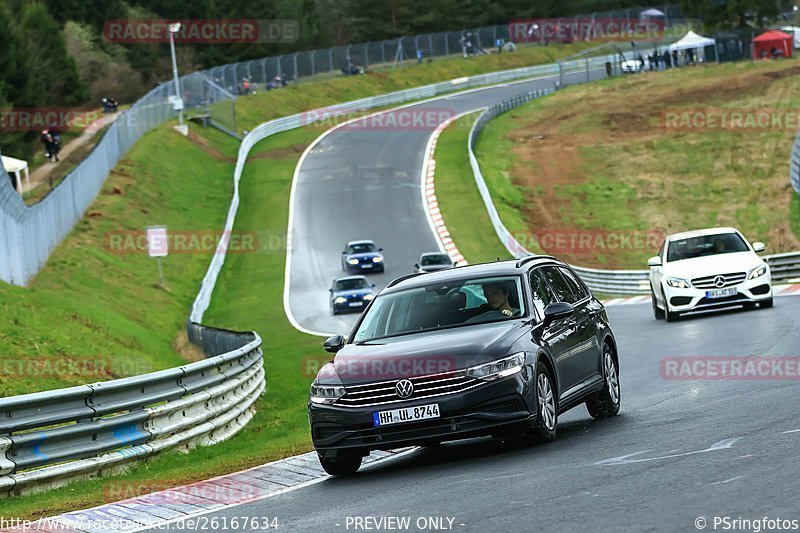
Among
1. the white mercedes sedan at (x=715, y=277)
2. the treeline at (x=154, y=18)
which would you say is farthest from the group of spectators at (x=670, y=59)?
the white mercedes sedan at (x=715, y=277)

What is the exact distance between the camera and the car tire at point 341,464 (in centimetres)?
1111

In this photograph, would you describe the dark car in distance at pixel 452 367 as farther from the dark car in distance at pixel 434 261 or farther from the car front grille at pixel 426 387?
the dark car in distance at pixel 434 261

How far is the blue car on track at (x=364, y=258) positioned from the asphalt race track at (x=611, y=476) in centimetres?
3288

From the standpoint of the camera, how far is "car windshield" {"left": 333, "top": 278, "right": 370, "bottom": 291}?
40750mm

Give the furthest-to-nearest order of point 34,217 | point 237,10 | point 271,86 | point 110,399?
1. point 237,10
2. point 271,86
3. point 34,217
4. point 110,399

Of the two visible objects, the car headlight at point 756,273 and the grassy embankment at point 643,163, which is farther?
the grassy embankment at point 643,163

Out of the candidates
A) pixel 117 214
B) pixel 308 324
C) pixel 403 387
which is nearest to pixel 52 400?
pixel 403 387

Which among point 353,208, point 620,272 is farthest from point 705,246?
point 353,208

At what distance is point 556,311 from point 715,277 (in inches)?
521

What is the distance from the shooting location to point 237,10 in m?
120

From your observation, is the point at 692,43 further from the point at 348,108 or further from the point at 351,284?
the point at 351,284

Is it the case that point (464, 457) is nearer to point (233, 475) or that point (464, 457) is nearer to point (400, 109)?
point (233, 475)

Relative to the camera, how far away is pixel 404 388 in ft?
35.4

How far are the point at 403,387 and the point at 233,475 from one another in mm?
1817
